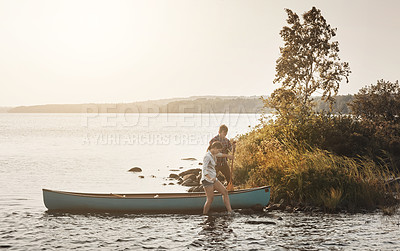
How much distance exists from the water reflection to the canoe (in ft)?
2.24

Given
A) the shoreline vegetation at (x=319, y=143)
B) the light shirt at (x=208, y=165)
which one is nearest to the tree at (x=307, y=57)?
the shoreline vegetation at (x=319, y=143)

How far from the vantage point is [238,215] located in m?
14.7

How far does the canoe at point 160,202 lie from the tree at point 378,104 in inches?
489

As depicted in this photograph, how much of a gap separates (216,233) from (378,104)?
16.8 m

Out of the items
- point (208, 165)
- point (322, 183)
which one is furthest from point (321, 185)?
point (208, 165)

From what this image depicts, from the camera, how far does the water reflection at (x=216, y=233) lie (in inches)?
457

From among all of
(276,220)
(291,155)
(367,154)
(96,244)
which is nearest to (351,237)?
(276,220)

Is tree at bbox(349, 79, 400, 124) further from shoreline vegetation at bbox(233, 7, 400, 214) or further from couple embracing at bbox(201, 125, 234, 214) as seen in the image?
couple embracing at bbox(201, 125, 234, 214)

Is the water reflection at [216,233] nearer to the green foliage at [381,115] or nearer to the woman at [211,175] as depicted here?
the woman at [211,175]

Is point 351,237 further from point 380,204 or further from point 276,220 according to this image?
point 380,204

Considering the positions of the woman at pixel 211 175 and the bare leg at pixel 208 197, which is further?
the bare leg at pixel 208 197

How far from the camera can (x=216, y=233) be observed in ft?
41.7

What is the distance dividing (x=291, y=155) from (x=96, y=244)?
8.41 metres

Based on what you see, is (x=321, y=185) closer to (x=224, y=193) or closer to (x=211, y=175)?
(x=224, y=193)
